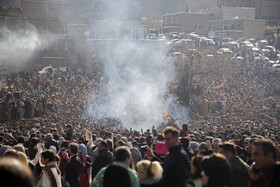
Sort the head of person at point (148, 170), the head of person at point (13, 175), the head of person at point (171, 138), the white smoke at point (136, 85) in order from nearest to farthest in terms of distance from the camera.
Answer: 1. the head of person at point (13, 175)
2. the head of person at point (148, 170)
3. the head of person at point (171, 138)
4. the white smoke at point (136, 85)

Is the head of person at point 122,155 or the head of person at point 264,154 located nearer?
the head of person at point 264,154

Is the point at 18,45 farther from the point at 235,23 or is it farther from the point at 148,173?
the point at 148,173

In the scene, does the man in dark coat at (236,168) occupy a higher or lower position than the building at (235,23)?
lower

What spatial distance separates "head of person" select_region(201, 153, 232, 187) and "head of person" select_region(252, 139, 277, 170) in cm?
92

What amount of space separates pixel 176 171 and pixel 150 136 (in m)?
5.21

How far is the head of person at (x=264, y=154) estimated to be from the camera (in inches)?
165

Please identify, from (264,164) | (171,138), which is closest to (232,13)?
(171,138)

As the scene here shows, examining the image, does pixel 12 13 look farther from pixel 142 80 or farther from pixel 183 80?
pixel 183 80

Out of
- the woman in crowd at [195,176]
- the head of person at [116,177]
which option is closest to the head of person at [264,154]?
the woman in crowd at [195,176]

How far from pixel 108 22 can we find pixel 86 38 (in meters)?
10.1

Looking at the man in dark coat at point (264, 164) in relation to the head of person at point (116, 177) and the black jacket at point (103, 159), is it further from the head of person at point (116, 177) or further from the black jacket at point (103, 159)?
the black jacket at point (103, 159)

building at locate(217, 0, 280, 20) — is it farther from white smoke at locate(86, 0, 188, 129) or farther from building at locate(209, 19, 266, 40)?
white smoke at locate(86, 0, 188, 129)

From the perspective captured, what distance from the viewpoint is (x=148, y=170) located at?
4953 millimetres

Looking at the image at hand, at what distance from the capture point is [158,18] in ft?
233
